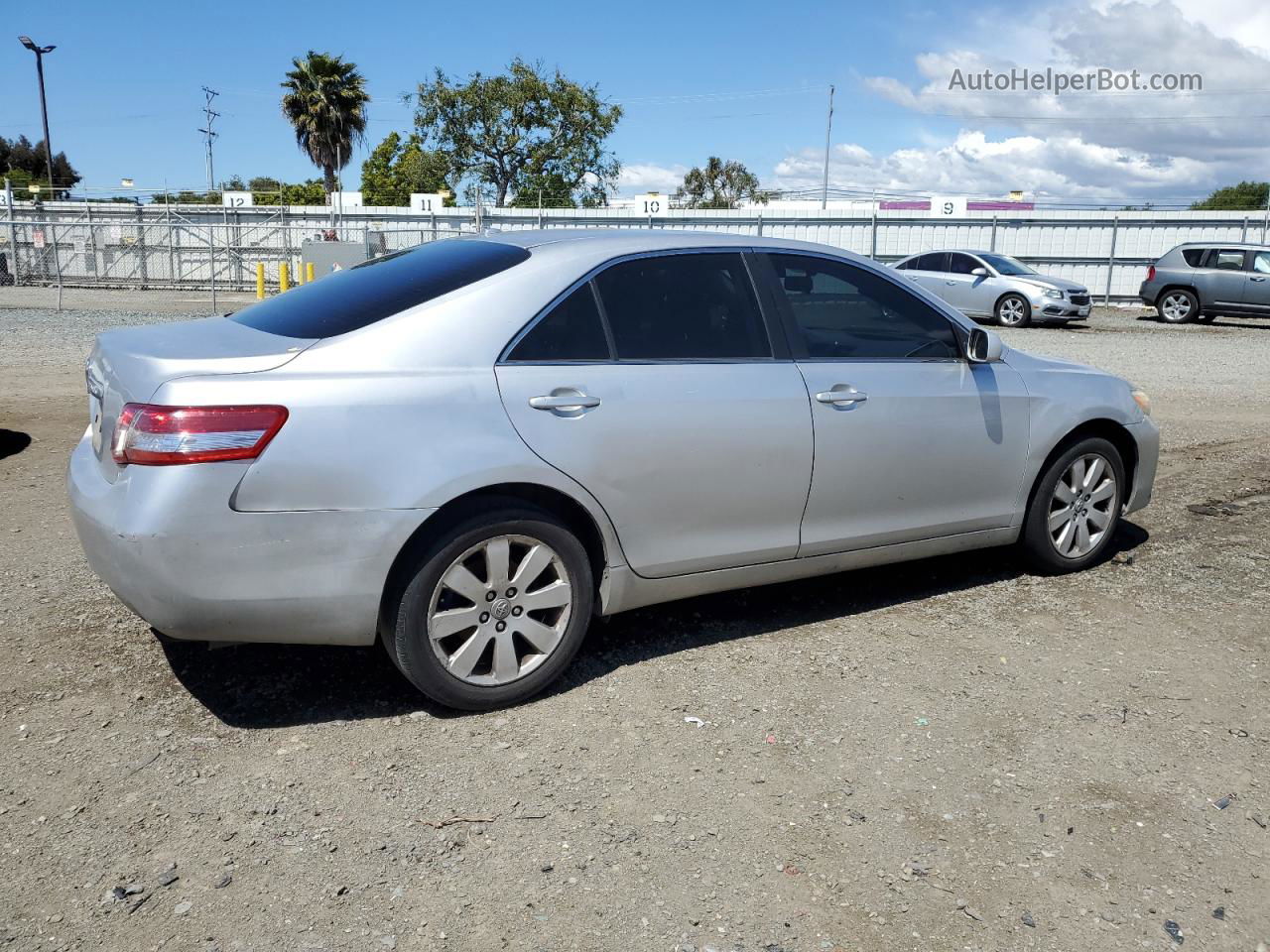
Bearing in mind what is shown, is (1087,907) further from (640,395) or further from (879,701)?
(640,395)

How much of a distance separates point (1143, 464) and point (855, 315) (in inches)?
75.0

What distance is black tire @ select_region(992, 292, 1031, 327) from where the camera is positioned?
20.3 m

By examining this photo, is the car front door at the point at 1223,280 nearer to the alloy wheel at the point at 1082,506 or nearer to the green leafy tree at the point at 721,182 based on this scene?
the alloy wheel at the point at 1082,506

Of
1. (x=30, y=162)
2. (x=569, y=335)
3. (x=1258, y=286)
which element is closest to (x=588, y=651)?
(x=569, y=335)

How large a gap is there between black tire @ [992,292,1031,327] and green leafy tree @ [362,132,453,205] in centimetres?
2343

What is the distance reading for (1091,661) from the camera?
166 inches

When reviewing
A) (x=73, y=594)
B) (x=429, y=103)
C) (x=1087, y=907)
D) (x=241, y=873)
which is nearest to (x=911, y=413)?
(x=1087, y=907)

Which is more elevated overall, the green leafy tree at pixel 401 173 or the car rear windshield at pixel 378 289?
the green leafy tree at pixel 401 173

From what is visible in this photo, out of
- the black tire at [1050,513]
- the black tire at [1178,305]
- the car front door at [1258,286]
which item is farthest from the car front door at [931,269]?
the black tire at [1050,513]

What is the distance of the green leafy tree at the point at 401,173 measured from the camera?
169ft

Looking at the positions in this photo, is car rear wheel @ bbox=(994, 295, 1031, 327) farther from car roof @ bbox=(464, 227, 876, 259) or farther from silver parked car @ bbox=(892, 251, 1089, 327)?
car roof @ bbox=(464, 227, 876, 259)

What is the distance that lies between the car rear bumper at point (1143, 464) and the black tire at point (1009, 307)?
623 inches

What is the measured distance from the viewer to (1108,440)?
521cm

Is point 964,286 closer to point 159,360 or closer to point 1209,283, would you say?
point 1209,283
